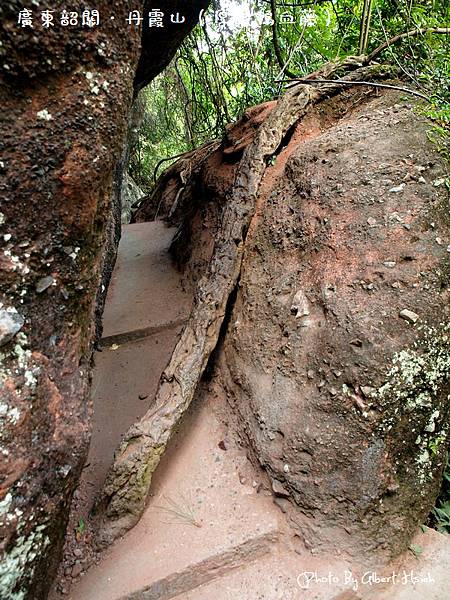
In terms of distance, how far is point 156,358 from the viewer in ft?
9.79

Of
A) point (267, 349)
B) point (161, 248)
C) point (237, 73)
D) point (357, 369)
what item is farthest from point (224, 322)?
point (237, 73)

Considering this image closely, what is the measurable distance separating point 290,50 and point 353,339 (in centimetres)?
333

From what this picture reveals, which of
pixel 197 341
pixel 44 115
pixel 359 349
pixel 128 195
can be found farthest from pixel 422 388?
pixel 128 195

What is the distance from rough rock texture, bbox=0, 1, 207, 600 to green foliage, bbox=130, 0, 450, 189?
1.64 meters

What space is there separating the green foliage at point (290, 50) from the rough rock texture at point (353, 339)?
0.59 m

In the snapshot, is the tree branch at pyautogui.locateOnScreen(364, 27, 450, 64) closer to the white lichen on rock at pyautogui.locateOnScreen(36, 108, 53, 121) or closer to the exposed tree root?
the exposed tree root

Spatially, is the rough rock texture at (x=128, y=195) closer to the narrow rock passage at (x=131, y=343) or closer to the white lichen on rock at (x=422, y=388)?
the narrow rock passage at (x=131, y=343)

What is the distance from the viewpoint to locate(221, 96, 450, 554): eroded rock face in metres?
1.88

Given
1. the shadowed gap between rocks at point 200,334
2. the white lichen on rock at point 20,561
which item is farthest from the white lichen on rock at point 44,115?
the shadowed gap between rocks at point 200,334

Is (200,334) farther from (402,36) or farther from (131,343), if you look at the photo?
(402,36)

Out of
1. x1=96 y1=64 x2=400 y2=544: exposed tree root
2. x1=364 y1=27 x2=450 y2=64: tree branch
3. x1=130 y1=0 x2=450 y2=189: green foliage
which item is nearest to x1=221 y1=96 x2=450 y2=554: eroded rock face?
x1=96 y1=64 x2=400 y2=544: exposed tree root

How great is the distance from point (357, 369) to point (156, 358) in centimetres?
152

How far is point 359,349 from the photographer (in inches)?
76.0

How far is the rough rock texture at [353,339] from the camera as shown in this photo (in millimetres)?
1878
